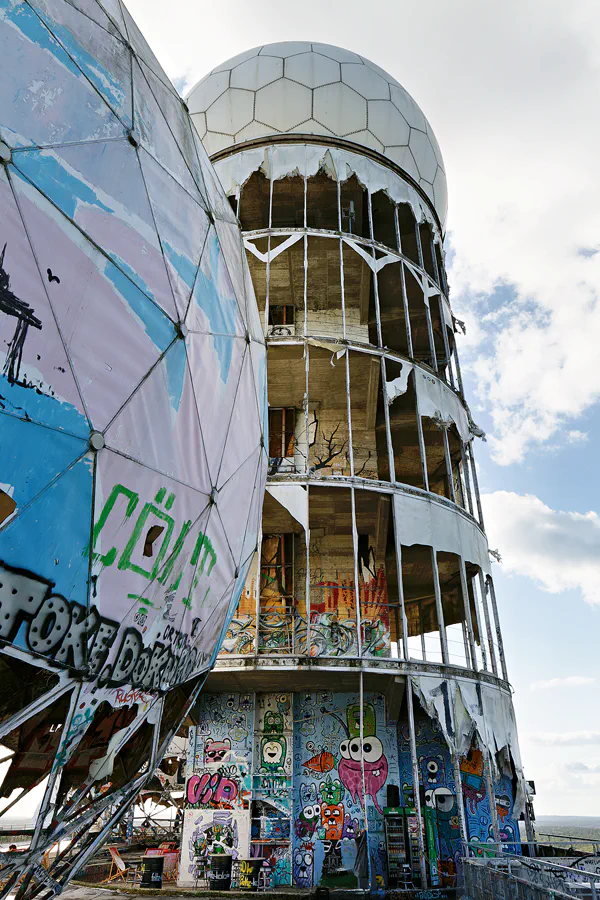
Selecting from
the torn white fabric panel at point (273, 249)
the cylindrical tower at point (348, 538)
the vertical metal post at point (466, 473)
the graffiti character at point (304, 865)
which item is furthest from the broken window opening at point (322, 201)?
the graffiti character at point (304, 865)

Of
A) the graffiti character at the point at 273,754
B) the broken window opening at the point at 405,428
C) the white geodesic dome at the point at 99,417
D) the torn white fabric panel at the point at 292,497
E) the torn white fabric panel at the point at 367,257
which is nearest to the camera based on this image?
the white geodesic dome at the point at 99,417

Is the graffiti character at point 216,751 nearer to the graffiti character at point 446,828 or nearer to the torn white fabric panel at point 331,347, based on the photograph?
the graffiti character at point 446,828

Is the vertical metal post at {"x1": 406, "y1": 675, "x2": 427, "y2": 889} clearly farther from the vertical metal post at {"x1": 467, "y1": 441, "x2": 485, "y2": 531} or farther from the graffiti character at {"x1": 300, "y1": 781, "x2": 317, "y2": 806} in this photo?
the vertical metal post at {"x1": 467, "y1": 441, "x2": 485, "y2": 531}

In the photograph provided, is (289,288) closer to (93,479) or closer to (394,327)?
(394,327)

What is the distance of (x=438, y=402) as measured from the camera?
65.5 feet

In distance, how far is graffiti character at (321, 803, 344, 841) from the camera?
1563cm

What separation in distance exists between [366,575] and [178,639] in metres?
13.4

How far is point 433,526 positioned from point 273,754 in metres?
7.22

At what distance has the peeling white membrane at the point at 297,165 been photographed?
2116cm

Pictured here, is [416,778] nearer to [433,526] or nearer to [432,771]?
[432,771]

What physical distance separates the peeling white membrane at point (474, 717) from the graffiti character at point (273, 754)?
375 cm

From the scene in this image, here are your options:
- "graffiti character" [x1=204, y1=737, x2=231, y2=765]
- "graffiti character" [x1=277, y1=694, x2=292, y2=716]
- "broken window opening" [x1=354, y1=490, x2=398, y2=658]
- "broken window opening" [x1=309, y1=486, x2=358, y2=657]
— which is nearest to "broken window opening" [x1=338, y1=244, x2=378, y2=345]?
"broken window opening" [x1=354, y1=490, x2=398, y2=658]

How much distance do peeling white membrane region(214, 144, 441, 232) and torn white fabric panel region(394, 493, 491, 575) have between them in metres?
10.9

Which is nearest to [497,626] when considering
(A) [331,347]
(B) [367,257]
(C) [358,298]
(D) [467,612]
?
(D) [467,612]
